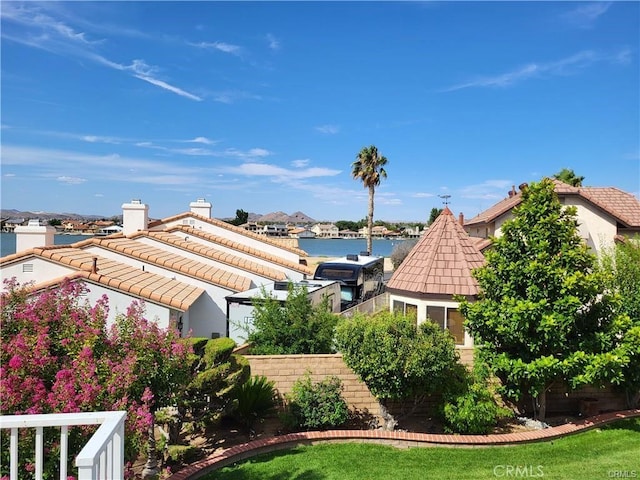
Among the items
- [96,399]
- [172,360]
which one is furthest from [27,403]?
[172,360]

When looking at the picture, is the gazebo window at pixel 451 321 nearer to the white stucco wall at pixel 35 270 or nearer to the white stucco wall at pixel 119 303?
the white stucco wall at pixel 119 303

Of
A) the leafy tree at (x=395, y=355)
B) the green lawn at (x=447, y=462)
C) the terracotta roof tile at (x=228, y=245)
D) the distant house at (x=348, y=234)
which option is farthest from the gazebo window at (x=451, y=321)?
the distant house at (x=348, y=234)

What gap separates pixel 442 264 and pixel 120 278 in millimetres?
11264

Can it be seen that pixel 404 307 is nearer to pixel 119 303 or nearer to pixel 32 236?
pixel 119 303

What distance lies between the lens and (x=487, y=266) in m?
11.6

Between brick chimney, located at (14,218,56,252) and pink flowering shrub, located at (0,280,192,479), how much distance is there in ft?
38.2

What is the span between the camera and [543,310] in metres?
10.5

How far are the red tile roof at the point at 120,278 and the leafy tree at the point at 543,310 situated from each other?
978cm

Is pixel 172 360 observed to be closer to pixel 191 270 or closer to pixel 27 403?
pixel 27 403

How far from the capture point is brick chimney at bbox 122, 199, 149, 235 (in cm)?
2397

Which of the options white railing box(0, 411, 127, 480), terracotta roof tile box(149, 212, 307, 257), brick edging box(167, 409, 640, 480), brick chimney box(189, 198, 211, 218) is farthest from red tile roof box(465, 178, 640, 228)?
white railing box(0, 411, 127, 480)

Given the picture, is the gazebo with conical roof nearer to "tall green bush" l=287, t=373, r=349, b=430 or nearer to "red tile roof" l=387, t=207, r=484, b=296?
"red tile roof" l=387, t=207, r=484, b=296

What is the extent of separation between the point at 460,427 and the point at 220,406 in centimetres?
605

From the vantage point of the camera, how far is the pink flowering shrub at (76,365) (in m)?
4.86
